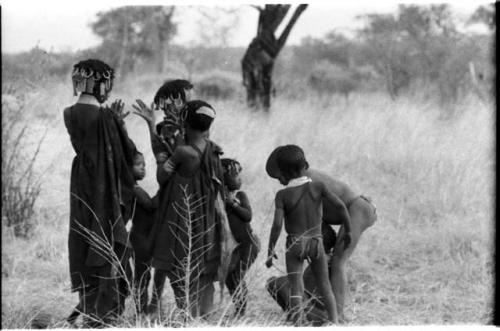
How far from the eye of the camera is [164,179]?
10.9 ft

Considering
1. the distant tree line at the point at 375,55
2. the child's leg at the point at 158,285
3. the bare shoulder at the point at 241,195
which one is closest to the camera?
the child's leg at the point at 158,285

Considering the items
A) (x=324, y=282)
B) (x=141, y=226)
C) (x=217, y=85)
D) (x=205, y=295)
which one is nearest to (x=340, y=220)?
(x=324, y=282)

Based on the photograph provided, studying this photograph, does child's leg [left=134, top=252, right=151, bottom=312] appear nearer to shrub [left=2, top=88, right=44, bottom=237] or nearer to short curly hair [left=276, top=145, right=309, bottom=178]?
short curly hair [left=276, top=145, right=309, bottom=178]

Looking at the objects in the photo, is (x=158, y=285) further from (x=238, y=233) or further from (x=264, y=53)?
(x=264, y=53)

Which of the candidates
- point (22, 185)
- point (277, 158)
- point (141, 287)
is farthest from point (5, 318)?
point (22, 185)

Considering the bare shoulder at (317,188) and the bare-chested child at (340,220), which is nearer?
the bare shoulder at (317,188)

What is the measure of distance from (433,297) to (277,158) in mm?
1753

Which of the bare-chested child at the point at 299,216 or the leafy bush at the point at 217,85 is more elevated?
the leafy bush at the point at 217,85

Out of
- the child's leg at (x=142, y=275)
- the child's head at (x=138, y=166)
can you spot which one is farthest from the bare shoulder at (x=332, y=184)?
the child's leg at (x=142, y=275)

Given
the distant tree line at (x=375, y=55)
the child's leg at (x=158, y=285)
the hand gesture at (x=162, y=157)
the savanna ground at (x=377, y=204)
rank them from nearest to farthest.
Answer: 1. the hand gesture at (x=162, y=157)
2. the child's leg at (x=158, y=285)
3. the savanna ground at (x=377, y=204)
4. the distant tree line at (x=375, y=55)

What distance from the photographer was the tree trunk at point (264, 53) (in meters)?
10.0

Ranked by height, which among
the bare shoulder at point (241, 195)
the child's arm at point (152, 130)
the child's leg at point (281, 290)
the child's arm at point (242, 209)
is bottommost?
the child's leg at point (281, 290)

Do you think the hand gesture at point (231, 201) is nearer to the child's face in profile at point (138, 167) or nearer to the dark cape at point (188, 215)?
the dark cape at point (188, 215)

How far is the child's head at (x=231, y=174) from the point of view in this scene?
3482mm
